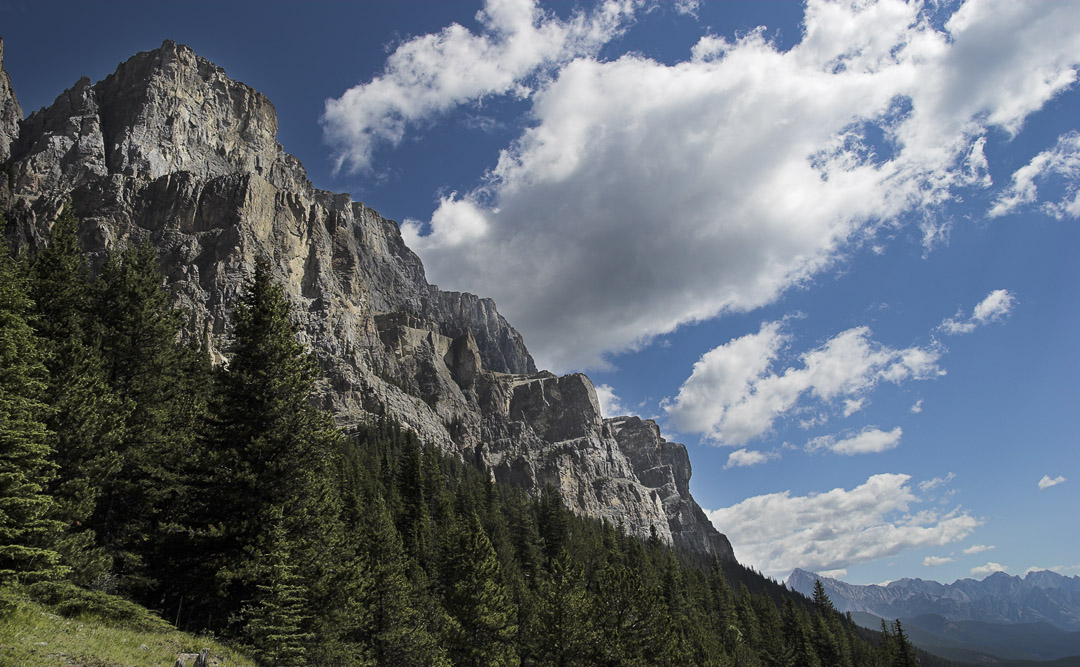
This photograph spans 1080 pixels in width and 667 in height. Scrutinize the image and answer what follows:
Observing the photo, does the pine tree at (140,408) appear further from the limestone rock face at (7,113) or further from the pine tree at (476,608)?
the limestone rock face at (7,113)

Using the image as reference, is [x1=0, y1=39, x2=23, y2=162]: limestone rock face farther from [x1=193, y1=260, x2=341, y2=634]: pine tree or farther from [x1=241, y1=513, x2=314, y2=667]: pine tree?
[x1=241, y1=513, x2=314, y2=667]: pine tree

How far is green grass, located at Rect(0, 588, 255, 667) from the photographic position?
36.8 ft

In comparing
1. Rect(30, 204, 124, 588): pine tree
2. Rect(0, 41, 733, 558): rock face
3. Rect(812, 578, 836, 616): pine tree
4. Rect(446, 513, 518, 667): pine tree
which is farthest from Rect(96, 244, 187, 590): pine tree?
Rect(812, 578, 836, 616): pine tree

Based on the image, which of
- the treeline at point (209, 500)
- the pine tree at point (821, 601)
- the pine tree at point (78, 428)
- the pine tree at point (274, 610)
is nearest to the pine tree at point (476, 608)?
the treeline at point (209, 500)

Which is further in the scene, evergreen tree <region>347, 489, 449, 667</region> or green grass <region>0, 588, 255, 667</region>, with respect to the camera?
evergreen tree <region>347, 489, 449, 667</region>

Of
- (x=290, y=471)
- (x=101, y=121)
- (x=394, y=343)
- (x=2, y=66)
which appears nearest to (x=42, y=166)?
(x=101, y=121)

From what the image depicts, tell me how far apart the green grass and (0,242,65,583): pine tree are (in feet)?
4.17

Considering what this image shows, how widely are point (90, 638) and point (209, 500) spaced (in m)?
7.89

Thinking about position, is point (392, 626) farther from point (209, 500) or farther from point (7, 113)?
point (7, 113)

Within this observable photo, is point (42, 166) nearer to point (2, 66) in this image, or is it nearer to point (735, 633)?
point (2, 66)

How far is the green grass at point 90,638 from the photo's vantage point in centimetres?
1123

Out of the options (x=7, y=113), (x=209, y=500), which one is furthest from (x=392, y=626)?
(x=7, y=113)

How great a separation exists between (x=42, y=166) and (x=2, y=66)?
5558cm

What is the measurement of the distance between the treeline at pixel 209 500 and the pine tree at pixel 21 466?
0.07m
